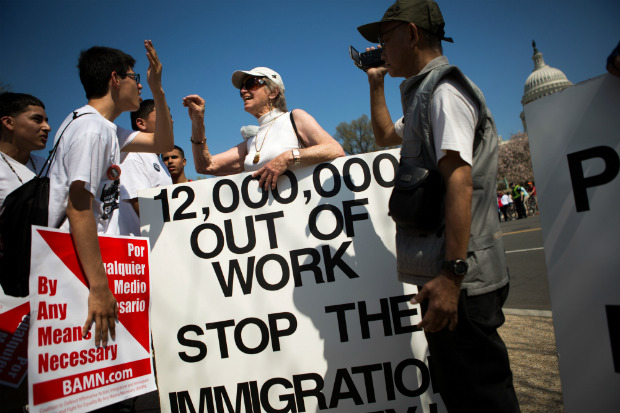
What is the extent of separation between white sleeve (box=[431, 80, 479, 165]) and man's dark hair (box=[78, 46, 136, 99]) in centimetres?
175

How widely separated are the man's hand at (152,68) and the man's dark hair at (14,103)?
1317 mm

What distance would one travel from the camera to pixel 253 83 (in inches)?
106

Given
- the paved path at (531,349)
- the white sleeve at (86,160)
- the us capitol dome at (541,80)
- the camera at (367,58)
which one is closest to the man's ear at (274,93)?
the camera at (367,58)

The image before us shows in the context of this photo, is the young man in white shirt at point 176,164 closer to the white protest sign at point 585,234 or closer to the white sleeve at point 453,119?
the white sleeve at point 453,119

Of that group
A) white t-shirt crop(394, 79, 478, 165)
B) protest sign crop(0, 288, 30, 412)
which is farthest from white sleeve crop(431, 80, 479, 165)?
protest sign crop(0, 288, 30, 412)

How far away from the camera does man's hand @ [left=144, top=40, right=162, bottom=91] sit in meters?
2.17

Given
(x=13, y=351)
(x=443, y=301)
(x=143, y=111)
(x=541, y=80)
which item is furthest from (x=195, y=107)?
(x=541, y=80)

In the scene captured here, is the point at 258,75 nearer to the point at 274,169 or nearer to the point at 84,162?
the point at 274,169

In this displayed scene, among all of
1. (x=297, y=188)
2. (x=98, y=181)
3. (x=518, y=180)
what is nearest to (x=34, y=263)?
(x=98, y=181)

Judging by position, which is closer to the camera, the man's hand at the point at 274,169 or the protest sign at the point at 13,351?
the protest sign at the point at 13,351

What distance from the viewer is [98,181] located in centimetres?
183

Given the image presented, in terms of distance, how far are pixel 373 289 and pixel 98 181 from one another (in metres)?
1.52

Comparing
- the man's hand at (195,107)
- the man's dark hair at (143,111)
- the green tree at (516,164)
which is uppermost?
the green tree at (516,164)

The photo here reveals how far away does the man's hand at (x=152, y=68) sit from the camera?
2166 millimetres
